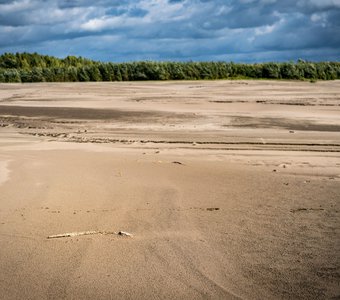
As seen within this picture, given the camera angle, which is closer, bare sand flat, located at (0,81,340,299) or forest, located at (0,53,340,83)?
bare sand flat, located at (0,81,340,299)

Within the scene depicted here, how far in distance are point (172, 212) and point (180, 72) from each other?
24545 mm

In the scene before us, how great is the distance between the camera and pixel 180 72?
28.8 m

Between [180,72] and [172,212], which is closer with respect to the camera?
[172,212]

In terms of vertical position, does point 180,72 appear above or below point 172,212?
above

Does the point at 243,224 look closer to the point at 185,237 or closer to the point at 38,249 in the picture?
the point at 185,237

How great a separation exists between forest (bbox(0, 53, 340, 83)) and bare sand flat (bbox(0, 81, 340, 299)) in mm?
17103

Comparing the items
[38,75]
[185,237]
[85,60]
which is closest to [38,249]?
[185,237]

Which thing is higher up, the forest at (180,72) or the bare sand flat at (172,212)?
the forest at (180,72)

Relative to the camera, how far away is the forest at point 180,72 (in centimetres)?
2777

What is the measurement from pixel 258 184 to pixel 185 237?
2.11 metres

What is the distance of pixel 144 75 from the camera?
29141mm

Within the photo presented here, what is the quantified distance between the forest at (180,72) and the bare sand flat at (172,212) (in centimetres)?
1710

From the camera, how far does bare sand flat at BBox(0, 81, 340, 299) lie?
3.32 meters

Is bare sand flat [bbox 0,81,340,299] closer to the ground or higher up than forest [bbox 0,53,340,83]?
closer to the ground
